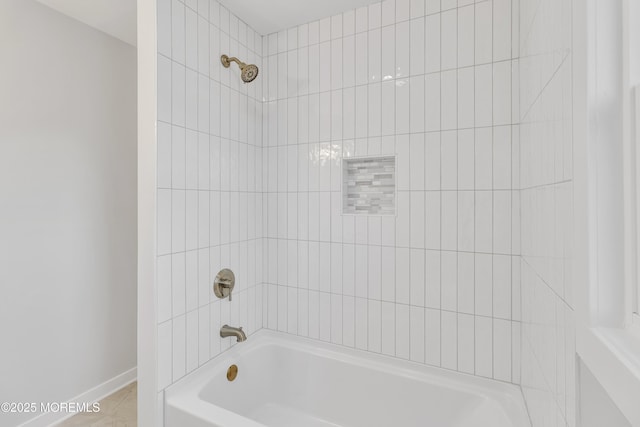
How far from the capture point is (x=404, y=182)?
5.19ft

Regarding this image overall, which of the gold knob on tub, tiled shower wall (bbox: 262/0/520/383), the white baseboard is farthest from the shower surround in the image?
the white baseboard

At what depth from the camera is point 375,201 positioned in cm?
171

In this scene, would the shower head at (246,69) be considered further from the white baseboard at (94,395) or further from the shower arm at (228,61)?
the white baseboard at (94,395)

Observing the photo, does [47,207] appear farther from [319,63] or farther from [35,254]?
[319,63]

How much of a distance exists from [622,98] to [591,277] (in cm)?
28

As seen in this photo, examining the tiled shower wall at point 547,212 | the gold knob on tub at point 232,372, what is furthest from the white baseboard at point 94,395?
the tiled shower wall at point 547,212

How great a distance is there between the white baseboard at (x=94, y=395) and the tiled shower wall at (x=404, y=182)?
1.29 metres

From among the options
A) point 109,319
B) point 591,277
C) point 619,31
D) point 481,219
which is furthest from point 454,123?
point 109,319

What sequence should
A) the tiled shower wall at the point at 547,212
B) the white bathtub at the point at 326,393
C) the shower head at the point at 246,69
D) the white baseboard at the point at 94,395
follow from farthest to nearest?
the white baseboard at the point at 94,395
the shower head at the point at 246,69
the white bathtub at the point at 326,393
the tiled shower wall at the point at 547,212

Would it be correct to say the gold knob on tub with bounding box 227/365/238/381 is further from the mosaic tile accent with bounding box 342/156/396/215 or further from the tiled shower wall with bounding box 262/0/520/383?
the mosaic tile accent with bounding box 342/156/396/215

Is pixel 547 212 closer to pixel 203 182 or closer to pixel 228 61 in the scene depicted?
pixel 203 182

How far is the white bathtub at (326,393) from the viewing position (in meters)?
1.31

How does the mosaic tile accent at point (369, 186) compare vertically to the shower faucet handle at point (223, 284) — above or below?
above

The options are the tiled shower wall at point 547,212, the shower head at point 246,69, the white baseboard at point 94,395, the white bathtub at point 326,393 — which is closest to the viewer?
the tiled shower wall at point 547,212
